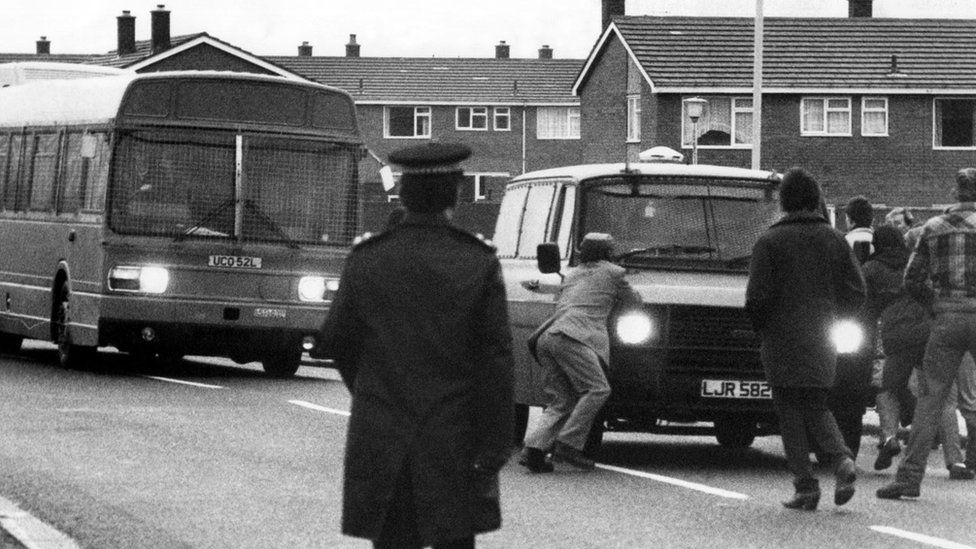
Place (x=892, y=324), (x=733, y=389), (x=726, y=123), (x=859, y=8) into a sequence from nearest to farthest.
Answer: (x=733, y=389)
(x=892, y=324)
(x=726, y=123)
(x=859, y=8)

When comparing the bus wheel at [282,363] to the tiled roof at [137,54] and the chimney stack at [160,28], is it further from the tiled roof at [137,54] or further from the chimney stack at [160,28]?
the chimney stack at [160,28]

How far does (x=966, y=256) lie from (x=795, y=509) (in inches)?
76.2

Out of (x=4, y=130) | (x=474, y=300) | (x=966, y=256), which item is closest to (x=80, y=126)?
(x=4, y=130)

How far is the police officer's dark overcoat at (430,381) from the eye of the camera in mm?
6180

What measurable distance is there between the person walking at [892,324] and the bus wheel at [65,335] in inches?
377

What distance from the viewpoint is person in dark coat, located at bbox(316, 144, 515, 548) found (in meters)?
6.18

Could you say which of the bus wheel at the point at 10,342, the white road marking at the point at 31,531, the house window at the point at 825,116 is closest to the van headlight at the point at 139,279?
the bus wheel at the point at 10,342

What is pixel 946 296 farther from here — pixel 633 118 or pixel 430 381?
pixel 633 118

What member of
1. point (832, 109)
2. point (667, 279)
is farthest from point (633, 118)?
point (667, 279)

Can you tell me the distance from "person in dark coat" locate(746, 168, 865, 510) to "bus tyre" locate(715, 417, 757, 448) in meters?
2.31

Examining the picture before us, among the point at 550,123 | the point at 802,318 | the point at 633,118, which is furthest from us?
the point at 550,123

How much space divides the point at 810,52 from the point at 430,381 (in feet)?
186

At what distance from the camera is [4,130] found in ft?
81.1

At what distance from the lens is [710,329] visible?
13.7 meters
